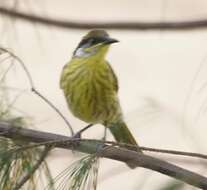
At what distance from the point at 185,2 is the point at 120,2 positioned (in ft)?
1.17

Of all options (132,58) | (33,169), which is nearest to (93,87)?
(33,169)

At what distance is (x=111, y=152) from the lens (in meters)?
1.72

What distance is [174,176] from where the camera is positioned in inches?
65.6

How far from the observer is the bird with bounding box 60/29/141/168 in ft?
8.70

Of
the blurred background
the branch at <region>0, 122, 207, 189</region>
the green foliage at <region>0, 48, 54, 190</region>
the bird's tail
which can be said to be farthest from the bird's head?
the blurred background

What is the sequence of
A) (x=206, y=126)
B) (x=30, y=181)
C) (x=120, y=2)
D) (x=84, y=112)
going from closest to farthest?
(x=30, y=181), (x=84, y=112), (x=206, y=126), (x=120, y=2)

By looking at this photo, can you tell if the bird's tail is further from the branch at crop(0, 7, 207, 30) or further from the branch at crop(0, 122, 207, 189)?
the branch at crop(0, 122, 207, 189)

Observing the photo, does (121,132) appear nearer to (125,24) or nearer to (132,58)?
(125,24)

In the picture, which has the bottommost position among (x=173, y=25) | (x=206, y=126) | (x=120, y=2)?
(x=206, y=126)

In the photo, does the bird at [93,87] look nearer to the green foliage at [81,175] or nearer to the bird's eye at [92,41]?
the bird's eye at [92,41]

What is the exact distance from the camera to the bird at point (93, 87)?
2652 millimetres

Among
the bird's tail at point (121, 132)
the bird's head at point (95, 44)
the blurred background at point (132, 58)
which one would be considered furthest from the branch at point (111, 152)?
the blurred background at point (132, 58)

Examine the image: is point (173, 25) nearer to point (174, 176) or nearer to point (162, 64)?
point (174, 176)

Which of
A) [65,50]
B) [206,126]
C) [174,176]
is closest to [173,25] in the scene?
[174,176]
